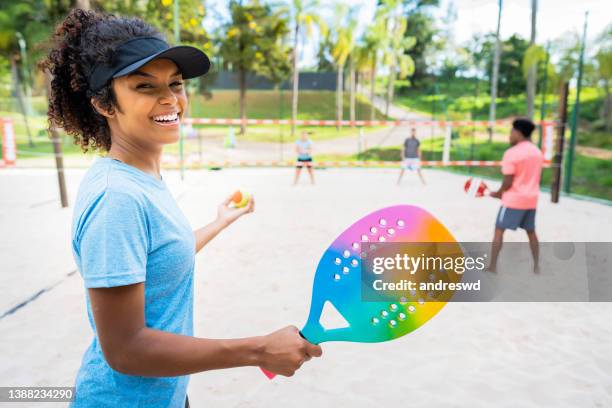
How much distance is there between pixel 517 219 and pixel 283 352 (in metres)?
4.52

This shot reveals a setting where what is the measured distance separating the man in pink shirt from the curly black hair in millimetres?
4271

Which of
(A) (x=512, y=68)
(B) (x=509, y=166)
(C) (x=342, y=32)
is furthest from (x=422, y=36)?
(B) (x=509, y=166)

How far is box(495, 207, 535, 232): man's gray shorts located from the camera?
15.9 feet

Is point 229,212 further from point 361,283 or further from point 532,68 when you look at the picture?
point 532,68

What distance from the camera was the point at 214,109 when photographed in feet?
119

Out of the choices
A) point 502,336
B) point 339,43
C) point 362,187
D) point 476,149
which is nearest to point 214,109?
point 339,43

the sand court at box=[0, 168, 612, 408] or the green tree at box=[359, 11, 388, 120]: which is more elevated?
the green tree at box=[359, 11, 388, 120]

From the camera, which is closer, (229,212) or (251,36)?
(229,212)

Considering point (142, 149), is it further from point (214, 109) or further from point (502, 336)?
point (214, 109)

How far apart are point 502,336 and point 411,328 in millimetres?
2707

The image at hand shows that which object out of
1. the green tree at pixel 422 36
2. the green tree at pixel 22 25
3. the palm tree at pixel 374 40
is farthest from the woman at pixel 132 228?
the green tree at pixel 422 36

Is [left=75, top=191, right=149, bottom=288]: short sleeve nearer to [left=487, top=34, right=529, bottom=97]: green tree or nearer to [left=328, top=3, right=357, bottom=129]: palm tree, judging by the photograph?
[left=328, top=3, right=357, bottom=129]: palm tree

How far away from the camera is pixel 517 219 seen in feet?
16.0

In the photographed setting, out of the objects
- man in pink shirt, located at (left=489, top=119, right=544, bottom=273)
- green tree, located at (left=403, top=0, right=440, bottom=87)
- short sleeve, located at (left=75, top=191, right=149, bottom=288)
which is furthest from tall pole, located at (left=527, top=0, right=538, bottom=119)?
green tree, located at (left=403, top=0, right=440, bottom=87)
